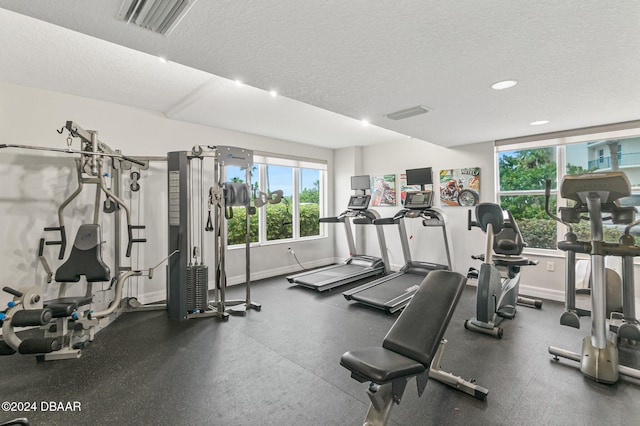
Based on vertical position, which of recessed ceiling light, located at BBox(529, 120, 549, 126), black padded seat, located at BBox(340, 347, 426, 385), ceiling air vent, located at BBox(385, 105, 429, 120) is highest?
ceiling air vent, located at BBox(385, 105, 429, 120)

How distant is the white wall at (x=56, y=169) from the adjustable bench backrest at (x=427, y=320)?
12.5ft

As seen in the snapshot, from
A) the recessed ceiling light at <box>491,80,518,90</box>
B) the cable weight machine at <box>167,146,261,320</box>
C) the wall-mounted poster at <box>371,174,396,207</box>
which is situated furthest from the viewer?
the wall-mounted poster at <box>371,174,396,207</box>

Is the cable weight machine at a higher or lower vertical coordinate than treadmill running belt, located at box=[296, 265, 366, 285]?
higher

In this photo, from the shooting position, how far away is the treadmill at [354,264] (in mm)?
4891

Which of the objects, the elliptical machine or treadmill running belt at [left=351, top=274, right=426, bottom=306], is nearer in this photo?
the elliptical machine

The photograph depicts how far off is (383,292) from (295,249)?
236 cm

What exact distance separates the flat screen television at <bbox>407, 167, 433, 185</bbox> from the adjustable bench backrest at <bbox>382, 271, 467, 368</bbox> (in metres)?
3.30

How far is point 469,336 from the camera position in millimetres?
3057

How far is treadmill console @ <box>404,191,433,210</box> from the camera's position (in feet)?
15.5

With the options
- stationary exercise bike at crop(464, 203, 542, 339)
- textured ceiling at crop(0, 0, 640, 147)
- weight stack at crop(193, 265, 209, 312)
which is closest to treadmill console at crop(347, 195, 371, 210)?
textured ceiling at crop(0, 0, 640, 147)

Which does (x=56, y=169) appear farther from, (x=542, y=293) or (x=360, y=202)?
(x=542, y=293)

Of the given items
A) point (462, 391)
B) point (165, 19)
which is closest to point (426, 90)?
point (165, 19)

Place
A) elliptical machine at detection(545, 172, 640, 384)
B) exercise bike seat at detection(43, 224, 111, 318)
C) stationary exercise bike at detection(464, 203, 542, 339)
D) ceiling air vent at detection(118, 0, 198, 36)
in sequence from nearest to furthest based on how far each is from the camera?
ceiling air vent at detection(118, 0, 198, 36), elliptical machine at detection(545, 172, 640, 384), exercise bike seat at detection(43, 224, 111, 318), stationary exercise bike at detection(464, 203, 542, 339)

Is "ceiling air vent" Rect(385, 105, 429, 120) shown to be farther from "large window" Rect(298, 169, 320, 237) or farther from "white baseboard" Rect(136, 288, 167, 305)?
"white baseboard" Rect(136, 288, 167, 305)
